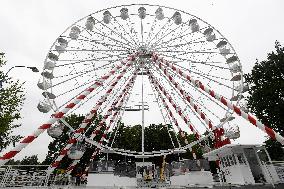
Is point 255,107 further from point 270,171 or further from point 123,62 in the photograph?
point 123,62

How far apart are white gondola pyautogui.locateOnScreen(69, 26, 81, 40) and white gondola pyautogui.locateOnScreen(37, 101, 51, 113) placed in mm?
5009

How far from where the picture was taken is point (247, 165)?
1448cm

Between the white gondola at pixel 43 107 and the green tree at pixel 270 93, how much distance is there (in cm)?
2136

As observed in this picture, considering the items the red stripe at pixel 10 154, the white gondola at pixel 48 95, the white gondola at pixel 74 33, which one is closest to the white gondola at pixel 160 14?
the white gondola at pixel 74 33

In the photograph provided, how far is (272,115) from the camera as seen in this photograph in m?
27.1

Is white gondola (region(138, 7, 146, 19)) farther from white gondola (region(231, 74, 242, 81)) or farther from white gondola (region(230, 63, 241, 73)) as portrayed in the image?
white gondola (region(231, 74, 242, 81))

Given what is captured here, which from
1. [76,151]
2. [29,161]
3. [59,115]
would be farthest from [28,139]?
[29,161]

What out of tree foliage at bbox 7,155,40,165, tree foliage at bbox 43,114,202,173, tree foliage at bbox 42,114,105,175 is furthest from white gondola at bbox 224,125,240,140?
tree foliage at bbox 7,155,40,165

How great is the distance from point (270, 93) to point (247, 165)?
1537 centimetres

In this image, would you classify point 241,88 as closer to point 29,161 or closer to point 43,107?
point 43,107

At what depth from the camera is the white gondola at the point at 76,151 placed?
16656mm


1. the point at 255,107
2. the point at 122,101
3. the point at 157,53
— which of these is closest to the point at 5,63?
the point at 122,101

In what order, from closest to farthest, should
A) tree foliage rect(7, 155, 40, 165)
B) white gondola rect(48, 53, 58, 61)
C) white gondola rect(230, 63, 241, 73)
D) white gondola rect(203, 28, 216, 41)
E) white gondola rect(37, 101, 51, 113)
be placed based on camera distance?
white gondola rect(37, 101, 51, 113)
white gondola rect(230, 63, 241, 73)
white gondola rect(48, 53, 58, 61)
white gondola rect(203, 28, 216, 41)
tree foliage rect(7, 155, 40, 165)

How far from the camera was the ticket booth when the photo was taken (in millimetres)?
14305
